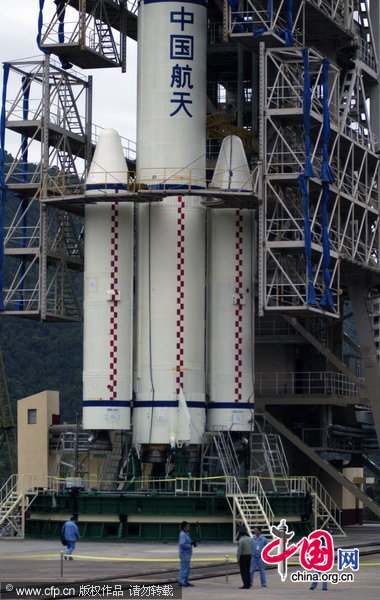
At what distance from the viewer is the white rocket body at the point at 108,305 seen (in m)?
53.3

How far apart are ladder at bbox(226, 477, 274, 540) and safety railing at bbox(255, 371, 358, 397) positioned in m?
10.6

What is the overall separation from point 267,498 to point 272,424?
8791 millimetres

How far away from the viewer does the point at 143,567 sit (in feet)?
129

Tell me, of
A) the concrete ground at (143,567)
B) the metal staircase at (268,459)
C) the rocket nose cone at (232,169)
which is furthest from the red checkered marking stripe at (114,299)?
the metal staircase at (268,459)

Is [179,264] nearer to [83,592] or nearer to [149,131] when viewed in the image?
[149,131]

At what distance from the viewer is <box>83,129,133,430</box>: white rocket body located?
53.3 m

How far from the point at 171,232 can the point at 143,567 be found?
17379 millimetres

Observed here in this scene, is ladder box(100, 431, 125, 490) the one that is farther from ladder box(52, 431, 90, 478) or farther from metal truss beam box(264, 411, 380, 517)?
metal truss beam box(264, 411, 380, 517)

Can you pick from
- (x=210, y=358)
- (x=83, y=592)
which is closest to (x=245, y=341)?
(x=210, y=358)

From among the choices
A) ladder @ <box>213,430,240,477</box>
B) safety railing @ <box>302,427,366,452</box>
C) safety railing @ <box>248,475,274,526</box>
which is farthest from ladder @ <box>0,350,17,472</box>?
safety railing @ <box>248,475,274,526</box>

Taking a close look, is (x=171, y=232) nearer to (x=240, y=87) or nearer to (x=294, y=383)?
(x=240, y=87)

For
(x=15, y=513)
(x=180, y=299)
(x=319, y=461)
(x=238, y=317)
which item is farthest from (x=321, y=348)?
(x=15, y=513)

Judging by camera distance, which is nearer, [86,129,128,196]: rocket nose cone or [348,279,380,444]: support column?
[86,129,128,196]: rocket nose cone

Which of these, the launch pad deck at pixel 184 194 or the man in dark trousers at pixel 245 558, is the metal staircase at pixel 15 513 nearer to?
the launch pad deck at pixel 184 194
